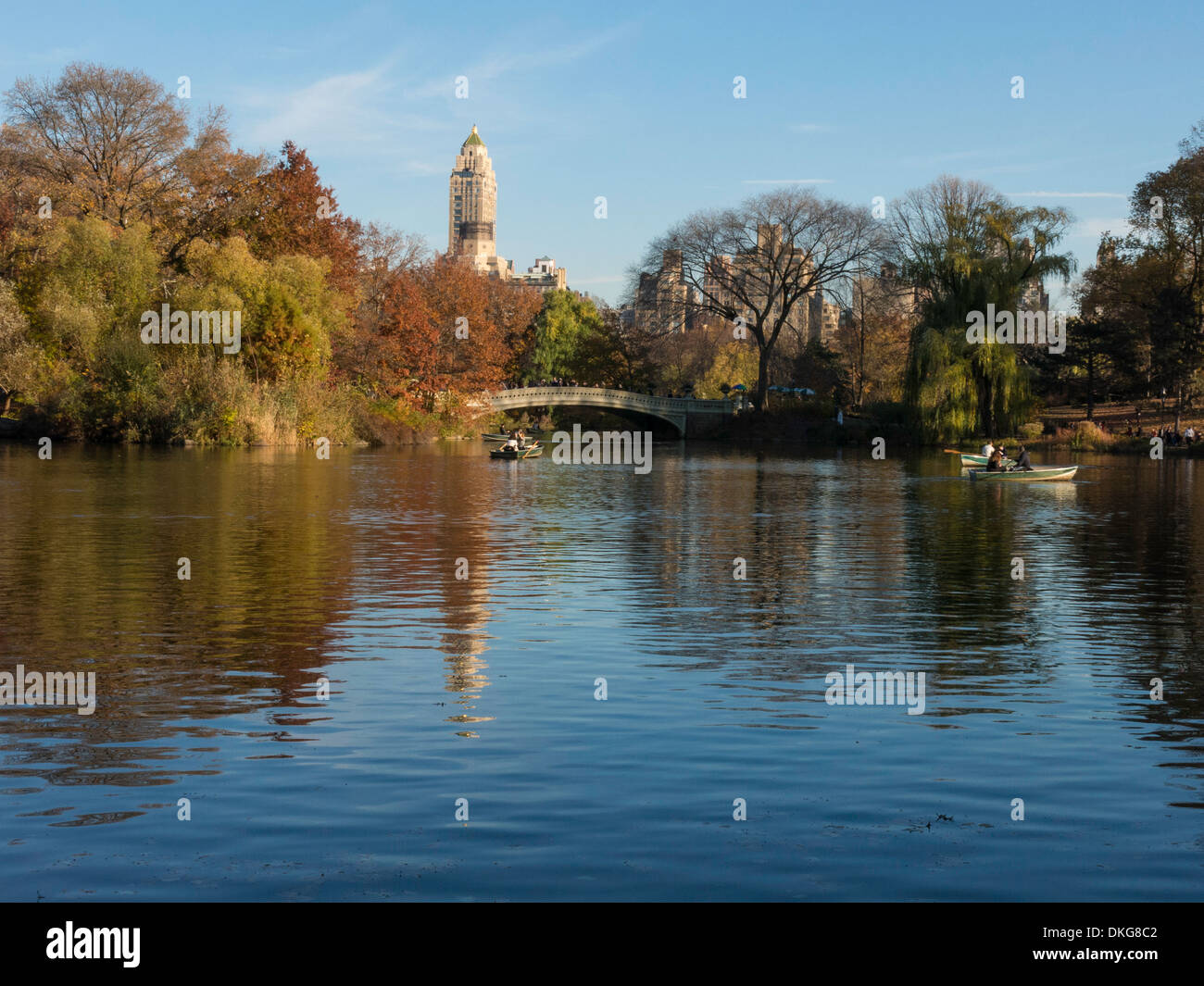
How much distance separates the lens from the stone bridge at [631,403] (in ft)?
327

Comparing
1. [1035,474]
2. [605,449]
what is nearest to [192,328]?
[605,449]

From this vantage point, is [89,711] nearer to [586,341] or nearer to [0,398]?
[0,398]

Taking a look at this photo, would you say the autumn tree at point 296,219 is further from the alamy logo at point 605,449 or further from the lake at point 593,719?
the lake at point 593,719

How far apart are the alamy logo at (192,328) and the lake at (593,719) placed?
126 ft

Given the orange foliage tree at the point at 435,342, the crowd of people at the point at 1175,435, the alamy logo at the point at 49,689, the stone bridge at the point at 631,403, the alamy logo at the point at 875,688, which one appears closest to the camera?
the alamy logo at the point at 49,689

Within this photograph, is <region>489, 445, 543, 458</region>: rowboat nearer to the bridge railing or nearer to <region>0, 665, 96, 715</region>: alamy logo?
the bridge railing

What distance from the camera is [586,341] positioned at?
127000 millimetres

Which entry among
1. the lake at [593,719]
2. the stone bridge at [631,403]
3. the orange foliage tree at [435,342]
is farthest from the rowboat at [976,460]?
the stone bridge at [631,403]

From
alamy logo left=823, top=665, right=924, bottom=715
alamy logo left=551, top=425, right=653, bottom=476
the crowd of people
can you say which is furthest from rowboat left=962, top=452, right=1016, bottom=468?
alamy logo left=823, top=665, right=924, bottom=715

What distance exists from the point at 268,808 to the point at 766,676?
6.17m

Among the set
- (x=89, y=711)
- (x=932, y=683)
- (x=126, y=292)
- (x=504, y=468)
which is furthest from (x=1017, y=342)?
(x=89, y=711)

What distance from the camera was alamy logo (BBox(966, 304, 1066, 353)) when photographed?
71.8 m
